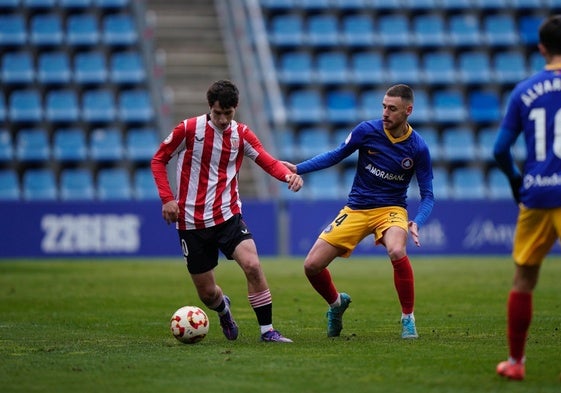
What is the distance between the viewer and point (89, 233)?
2584 centimetres

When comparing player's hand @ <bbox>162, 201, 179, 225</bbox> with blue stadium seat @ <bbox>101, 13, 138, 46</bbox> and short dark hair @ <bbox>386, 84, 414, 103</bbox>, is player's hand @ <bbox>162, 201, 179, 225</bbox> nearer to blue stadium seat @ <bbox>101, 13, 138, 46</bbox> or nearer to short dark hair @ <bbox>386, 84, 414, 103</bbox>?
short dark hair @ <bbox>386, 84, 414, 103</bbox>

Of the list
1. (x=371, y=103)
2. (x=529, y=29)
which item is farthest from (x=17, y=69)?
(x=529, y=29)

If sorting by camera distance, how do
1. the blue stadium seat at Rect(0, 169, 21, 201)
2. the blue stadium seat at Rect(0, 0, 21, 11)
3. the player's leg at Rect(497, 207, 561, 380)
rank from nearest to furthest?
the player's leg at Rect(497, 207, 561, 380) < the blue stadium seat at Rect(0, 169, 21, 201) < the blue stadium seat at Rect(0, 0, 21, 11)

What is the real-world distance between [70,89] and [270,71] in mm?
5601

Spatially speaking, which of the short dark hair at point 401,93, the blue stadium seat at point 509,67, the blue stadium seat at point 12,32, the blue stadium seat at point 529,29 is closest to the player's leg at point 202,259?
the short dark hair at point 401,93

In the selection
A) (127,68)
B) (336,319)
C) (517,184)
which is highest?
(127,68)

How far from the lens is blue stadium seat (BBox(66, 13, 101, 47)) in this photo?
101ft

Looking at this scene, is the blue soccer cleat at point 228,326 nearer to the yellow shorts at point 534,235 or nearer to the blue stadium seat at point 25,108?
the yellow shorts at point 534,235

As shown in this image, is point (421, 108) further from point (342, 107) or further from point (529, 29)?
point (529, 29)

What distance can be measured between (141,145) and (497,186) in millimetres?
10036

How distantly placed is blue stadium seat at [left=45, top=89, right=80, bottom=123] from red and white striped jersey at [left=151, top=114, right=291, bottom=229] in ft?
67.1

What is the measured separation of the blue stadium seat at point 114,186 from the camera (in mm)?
28344

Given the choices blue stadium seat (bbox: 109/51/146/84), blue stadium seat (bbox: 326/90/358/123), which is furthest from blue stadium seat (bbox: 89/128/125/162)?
blue stadium seat (bbox: 326/90/358/123)

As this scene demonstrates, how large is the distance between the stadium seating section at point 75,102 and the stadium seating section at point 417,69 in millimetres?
4043
